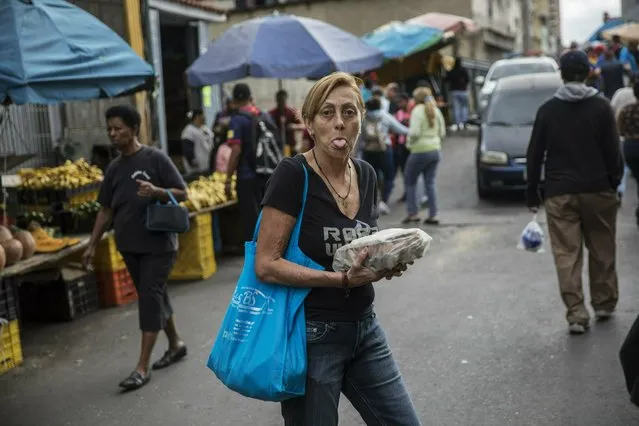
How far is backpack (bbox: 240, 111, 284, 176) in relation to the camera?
9664 mm

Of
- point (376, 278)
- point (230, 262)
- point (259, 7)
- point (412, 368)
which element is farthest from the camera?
point (259, 7)

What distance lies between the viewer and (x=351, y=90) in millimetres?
3287

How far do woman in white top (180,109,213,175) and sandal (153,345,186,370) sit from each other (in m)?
9.13

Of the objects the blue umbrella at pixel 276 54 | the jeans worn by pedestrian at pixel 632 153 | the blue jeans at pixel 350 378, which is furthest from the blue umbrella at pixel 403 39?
the blue jeans at pixel 350 378

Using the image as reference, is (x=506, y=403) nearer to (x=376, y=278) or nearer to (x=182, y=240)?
(x=376, y=278)

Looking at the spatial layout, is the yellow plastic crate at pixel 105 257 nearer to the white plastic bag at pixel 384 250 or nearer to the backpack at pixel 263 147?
the backpack at pixel 263 147

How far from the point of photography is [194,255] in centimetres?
1001

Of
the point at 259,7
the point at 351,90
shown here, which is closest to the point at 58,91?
the point at 351,90

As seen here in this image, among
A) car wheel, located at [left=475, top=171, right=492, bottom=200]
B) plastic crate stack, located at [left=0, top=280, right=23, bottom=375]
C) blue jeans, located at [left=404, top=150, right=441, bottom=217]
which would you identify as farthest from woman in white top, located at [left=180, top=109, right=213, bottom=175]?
plastic crate stack, located at [left=0, top=280, right=23, bottom=375]

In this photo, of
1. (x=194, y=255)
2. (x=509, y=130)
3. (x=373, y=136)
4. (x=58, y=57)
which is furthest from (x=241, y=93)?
(x=509, y=130)

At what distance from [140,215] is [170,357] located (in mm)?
1233

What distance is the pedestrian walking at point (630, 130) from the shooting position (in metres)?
9.75

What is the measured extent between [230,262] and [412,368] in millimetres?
5115

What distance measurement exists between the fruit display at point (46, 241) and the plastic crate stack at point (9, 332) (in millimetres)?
989
